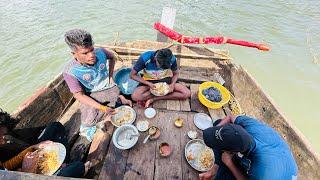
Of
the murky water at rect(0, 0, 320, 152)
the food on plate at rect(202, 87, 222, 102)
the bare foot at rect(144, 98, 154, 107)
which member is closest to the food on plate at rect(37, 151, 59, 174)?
the bare foot at rect(144, 98, 154, 107)

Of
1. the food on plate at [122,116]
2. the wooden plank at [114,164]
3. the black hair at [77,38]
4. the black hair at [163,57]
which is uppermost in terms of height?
the black hair at [77,38]

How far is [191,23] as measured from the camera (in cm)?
968

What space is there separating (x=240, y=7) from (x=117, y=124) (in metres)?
9.33

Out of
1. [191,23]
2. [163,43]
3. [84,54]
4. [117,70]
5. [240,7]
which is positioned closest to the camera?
→ [84,54]

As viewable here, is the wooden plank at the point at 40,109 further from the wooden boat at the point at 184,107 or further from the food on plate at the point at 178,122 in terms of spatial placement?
the food on plate at the point at 178,122

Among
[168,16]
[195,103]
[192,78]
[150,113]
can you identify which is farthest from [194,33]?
[150,113]

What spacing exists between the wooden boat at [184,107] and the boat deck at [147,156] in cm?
1

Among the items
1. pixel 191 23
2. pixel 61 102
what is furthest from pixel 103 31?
pixel 61 102

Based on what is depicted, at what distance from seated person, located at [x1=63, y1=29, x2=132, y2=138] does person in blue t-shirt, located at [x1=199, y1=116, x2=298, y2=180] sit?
66.1 inches

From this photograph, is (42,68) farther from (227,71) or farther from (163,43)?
(227,71)

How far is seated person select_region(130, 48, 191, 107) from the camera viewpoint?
421 cm

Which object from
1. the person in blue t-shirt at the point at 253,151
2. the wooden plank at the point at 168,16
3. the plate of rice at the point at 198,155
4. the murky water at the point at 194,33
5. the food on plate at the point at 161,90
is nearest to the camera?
the person in blue t-shirt at the point at 253,151

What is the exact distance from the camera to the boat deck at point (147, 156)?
9.39ft

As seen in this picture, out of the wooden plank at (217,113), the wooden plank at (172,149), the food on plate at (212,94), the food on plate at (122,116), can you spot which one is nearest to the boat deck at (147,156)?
the wooden plank at (172,149)
